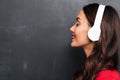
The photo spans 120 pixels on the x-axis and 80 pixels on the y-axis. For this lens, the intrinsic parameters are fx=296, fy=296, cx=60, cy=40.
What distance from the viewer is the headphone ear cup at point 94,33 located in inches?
50.9

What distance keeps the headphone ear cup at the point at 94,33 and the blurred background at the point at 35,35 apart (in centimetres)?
40

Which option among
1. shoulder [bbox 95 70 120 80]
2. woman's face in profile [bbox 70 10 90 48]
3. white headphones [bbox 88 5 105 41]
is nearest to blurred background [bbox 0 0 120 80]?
woman's face in profile [bbox 70 10 90 48]

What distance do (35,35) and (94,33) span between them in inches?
19.7

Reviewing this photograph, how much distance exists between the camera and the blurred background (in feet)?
5.57

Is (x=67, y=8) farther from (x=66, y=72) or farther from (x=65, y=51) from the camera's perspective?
(x=66, y=72)

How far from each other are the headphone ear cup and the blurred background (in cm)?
40

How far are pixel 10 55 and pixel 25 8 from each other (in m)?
0.29

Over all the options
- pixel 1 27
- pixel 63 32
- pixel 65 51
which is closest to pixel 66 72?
pixel 65 51

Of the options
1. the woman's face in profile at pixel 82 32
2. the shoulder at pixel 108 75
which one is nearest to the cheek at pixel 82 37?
the woman's face in profile at pixel 82 32

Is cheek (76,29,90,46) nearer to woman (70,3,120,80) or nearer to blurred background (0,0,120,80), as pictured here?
woman (70,3,120,80)

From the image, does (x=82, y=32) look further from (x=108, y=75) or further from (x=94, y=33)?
(x=108, y=75)

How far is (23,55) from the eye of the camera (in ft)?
5.62

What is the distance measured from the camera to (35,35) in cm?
170

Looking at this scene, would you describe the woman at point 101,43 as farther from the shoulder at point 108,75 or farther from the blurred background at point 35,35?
the blurred background at point 35,35
